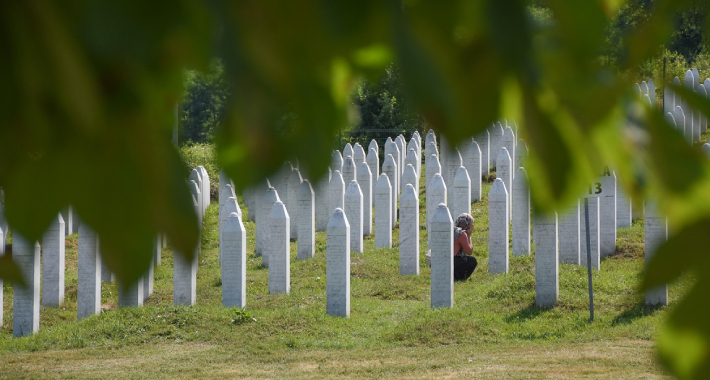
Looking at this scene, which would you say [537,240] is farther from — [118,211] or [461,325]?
[118,211]

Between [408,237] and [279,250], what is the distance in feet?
6.91

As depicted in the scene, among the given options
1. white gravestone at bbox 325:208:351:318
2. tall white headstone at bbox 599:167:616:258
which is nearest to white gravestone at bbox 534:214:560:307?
white gravestone at bbox 325:208:351:318

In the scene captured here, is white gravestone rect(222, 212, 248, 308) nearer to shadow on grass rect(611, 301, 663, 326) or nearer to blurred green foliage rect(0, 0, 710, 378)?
shadow on grass rect(611, 301, 663, 326)

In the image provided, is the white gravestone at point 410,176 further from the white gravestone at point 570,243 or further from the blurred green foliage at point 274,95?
the blurred green foliage at point 274,95

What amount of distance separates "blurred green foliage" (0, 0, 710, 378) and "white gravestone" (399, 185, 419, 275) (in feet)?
32.1

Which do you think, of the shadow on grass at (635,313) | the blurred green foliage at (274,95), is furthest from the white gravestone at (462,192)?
the blurred green foliage at (274,95)

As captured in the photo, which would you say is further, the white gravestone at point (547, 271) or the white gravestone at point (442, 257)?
the white gravestone at point (442, 257)

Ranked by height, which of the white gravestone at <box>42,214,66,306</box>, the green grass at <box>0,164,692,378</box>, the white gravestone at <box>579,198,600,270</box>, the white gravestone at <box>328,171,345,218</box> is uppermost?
the white gravestone at <box>328,171,345,218</box>

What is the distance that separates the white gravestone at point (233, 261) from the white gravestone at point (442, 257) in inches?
88.7

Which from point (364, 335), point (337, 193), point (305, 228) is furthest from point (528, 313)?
point (337, 193)

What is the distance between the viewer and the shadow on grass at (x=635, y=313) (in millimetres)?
8109

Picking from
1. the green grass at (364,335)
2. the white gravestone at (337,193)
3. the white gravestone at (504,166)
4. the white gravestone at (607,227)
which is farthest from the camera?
the white gravestone at (504,166)

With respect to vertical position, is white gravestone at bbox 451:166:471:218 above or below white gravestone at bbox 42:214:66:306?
above

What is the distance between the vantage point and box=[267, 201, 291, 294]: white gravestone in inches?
369
